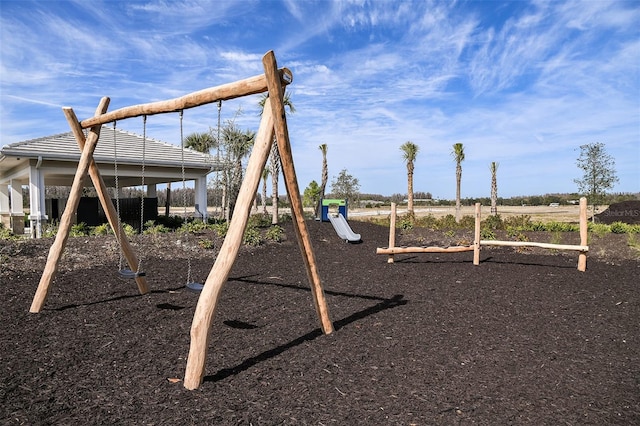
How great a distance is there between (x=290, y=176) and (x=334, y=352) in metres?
1.79

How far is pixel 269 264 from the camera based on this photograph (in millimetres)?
9484

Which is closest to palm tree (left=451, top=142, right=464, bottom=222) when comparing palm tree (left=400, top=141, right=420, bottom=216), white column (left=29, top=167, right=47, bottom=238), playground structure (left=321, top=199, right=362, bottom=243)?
palm tree (left=400, top=141, right=420, bottom=216)

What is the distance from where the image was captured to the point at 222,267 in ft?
12.0

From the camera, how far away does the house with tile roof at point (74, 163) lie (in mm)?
13555

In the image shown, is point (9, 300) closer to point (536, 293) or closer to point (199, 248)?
point (199, 248)

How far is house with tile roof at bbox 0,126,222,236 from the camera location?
13.6 m

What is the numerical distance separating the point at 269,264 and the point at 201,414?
6.48 m

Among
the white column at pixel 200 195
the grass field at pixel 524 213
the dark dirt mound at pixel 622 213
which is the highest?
the white column at pixel 200 195

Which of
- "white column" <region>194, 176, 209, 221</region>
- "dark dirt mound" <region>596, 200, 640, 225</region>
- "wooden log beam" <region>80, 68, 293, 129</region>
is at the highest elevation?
"wooden log beam" <region>80, 68, 293, 129</region>

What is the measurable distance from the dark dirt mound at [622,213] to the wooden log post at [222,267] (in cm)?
2297

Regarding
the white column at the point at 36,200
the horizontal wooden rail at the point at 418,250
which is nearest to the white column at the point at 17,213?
the white column at the point at 36,200

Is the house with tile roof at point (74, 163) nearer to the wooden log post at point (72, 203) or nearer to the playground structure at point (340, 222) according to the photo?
the playground structure at point (340, 222)

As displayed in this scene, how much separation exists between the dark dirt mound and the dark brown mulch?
54.0 feet

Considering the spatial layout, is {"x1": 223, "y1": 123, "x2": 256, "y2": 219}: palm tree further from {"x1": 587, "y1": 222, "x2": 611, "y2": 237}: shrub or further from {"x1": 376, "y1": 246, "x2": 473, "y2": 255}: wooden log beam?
{"x1": 587, "y1": 222, "x2": 611, "y2": 237}: shrub
